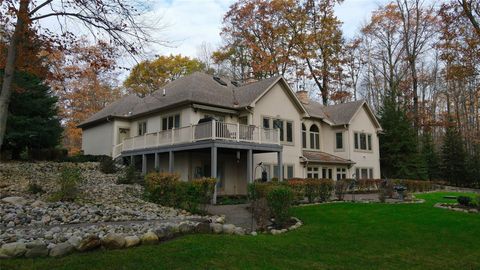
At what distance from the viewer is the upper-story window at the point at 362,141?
29.1 m

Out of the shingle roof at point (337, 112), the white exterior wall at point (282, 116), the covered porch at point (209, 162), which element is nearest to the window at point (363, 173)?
the shingle roof at point (337, 112)

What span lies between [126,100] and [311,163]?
1467 cm

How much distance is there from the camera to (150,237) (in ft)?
24.8

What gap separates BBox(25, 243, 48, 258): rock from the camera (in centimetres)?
621

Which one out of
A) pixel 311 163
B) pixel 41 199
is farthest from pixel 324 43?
pixel 41 199

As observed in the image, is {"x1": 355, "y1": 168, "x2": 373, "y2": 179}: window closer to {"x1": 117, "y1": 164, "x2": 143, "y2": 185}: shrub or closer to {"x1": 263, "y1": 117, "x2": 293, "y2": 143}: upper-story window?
{"x1": 263, "y1": 117, "x2": 293, "y2": 143}: upper-story window

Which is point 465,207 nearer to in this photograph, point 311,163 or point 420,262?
point 420,262

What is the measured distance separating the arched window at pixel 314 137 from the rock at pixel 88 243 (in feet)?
73.8

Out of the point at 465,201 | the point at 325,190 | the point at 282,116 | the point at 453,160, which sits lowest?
the point at 465,201

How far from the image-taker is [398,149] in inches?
1272

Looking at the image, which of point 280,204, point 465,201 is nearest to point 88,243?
point 280,204

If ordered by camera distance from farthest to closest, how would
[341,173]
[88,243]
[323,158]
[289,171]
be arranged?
[341,173] → [323,158] → [289,171] → [88,243]

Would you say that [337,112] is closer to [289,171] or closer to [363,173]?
[363,173]

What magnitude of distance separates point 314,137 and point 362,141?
425cm
